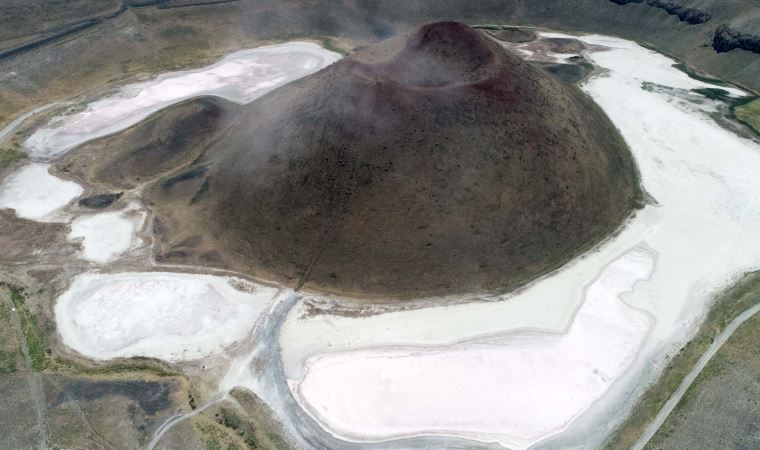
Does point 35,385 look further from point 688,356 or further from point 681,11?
point 681,11

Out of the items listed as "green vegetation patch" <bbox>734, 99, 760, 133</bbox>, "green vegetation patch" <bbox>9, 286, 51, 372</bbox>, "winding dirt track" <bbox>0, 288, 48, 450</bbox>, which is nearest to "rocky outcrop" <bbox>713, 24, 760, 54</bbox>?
"green vegetation patch" <bbox>734, 99, 760, 133</bbox>

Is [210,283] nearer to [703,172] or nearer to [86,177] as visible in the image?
[86,177]

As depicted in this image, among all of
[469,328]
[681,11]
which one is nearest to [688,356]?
[469,328]

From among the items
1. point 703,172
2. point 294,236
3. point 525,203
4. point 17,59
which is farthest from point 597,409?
point 17,59

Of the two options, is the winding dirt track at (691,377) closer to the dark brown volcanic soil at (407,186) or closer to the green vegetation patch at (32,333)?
the dark brown volcanic soil at (407,186)

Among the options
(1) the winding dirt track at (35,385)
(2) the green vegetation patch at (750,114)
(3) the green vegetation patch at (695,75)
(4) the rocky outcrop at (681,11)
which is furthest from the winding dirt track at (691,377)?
(4) the rocky outcrop at (681,11)
